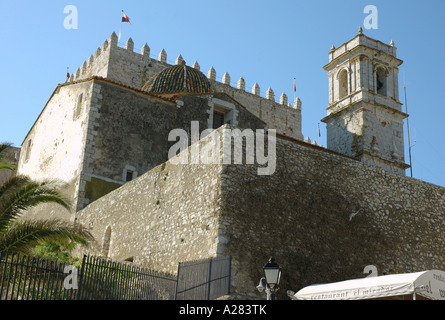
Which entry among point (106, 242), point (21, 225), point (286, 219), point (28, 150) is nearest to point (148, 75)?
point (28, 150)

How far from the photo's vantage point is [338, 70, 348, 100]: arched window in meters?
31.0

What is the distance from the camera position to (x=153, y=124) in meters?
23.0

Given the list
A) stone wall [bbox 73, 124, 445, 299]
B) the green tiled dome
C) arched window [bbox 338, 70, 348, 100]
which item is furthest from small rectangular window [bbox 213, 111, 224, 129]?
arched window [bbox 338, 70, 348, 100]

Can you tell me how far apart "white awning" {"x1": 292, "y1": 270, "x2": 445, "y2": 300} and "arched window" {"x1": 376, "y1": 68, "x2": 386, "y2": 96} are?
68.2 ft

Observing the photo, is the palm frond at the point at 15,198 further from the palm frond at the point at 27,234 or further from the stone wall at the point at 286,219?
the stone wall at the point at 286,219

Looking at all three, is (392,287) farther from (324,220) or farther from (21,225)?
(21,225)

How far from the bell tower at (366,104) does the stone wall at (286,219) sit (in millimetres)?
9869

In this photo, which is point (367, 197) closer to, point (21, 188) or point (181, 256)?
point (181, 256)

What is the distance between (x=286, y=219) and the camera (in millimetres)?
14695

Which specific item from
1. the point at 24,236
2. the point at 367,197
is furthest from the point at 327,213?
the point at 24,236

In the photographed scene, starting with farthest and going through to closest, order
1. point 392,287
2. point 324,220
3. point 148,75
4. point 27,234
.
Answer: point 148,75 < point 324,220 < point 27,234 < point 392,287

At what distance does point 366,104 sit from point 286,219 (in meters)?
16.2

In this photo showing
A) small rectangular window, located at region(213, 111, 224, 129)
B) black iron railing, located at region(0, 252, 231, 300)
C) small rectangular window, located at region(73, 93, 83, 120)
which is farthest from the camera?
small rectangular window, located at region(213, 111, 224, 129)

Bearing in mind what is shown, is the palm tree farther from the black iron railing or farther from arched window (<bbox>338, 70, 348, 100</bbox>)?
arched window (<bbox>338, 70, 348, 100</bbox>)
